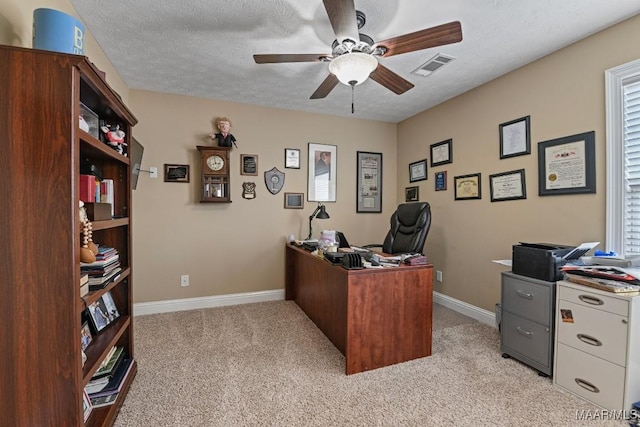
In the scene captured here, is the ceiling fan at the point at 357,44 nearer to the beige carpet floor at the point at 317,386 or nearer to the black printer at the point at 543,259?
the black printer at the point at 543,259

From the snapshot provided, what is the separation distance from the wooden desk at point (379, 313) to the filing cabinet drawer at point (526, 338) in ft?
1.89

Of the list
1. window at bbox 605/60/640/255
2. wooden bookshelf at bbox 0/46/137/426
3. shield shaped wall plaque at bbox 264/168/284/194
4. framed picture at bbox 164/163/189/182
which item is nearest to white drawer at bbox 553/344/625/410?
window at bbox 605/60/640/255

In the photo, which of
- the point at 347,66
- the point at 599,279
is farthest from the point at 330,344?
the point at 347,66

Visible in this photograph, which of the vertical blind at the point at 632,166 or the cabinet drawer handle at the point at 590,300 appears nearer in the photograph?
the cabinet drawer handle at the point at 590,300

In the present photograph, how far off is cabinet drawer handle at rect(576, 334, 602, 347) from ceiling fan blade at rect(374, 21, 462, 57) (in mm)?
1863

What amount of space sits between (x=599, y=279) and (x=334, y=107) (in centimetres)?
288

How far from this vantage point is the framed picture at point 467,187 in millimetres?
2956

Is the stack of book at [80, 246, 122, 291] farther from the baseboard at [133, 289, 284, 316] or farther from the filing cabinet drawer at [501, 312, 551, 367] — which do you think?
the filing cabinet drawer at [501, 312, 551, 367]

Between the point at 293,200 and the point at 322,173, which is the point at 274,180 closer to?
the point at 293,200

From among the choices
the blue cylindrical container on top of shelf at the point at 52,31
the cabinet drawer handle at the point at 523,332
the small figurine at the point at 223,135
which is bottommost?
the cabinet drawer handle at the point at 523,332

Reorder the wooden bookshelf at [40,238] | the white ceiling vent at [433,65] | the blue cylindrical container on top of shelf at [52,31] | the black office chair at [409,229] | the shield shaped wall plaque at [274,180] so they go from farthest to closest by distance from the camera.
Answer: the shield shaped wall plaque at [274,180] → the black office chair at [409,229] → the white ceiling vent at [433,65] → the blue cylindrical container on top of shelf at [52,31] → the wooden bookshelf at [40,238]

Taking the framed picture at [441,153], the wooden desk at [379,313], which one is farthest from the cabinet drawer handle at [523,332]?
the framed picture at [441,153]

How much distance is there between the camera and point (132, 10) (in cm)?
182

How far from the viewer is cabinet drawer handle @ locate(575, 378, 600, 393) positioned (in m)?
1.65
